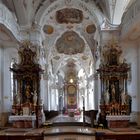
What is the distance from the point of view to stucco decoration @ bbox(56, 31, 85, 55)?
1187 inches

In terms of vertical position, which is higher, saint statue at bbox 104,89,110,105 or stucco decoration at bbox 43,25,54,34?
stucco decoration at bbox 43,25,54,34

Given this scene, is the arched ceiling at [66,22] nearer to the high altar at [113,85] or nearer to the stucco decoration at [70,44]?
the stucco decoration at [70,44]

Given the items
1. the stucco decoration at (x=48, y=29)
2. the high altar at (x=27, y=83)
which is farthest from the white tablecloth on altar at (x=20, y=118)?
the stucco decoration at (x=48, y=29)

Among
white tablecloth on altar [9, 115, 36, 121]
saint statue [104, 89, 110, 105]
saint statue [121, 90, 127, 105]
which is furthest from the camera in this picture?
saint statue [104, 89, 110, 105]

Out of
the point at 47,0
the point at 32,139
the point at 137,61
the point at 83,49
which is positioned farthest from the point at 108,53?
the point at 83,49

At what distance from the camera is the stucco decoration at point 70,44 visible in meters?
30.2

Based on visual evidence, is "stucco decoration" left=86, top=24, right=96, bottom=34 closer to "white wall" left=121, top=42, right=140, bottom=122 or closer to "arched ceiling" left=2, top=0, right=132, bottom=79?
"arched ceiling" left=2, top=0, right=132, bottom=79

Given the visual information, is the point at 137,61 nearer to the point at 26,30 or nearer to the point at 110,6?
the point at 110,6

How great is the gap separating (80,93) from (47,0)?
83.8 ft

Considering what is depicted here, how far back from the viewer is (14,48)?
20.8 metres

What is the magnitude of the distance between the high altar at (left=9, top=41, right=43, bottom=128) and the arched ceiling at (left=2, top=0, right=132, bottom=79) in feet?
7.45

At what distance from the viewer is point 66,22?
25828 mm

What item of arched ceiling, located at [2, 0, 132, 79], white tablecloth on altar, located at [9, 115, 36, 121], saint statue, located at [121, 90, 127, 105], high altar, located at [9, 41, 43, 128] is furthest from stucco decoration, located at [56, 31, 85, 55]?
white tablecloth on altar, located at [9, 115, 36, 121]

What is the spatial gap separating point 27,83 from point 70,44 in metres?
13.4
